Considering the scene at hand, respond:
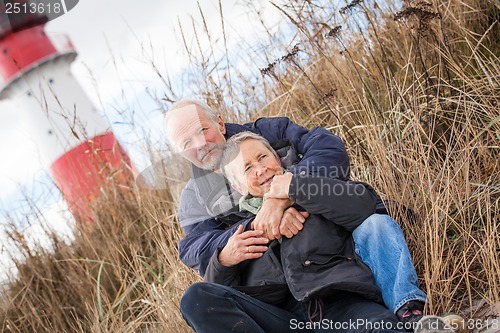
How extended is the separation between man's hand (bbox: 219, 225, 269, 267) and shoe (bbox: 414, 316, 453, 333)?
0.65 meters

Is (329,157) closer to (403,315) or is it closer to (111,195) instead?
(403,315)

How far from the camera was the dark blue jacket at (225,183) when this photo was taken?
7.57 feet

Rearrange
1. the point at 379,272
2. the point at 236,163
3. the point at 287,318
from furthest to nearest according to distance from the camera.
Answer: the point at 236,163
the point at 287,318
the point at 379,272

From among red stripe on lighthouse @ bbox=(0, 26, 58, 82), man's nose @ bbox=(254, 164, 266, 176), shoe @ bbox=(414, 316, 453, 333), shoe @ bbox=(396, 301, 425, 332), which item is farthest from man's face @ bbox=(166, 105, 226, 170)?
red stripe on lighthouse @ bbox=(0, 26, 58, 82)

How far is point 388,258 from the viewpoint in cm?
204

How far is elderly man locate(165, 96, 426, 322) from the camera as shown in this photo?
201cm

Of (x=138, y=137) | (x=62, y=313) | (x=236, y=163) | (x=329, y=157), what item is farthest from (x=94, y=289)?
(x=329, y=157)

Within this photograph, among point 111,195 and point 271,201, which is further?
point 111,195

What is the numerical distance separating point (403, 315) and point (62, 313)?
294 cm

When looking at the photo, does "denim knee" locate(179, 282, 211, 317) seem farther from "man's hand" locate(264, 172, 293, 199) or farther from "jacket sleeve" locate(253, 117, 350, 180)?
"jacket sleeve" locate(253, 117, 350, 180)

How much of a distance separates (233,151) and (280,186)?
13.3 inches

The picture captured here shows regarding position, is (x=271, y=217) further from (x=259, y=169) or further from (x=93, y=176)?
(x=93, y=176)

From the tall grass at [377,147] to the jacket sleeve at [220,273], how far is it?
707 mm

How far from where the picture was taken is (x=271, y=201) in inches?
85.5
